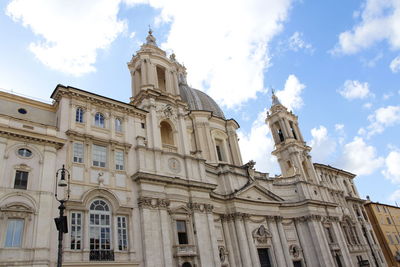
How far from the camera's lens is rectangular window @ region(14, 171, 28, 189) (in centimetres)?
1909

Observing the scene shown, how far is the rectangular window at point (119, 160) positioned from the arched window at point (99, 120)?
2.49m

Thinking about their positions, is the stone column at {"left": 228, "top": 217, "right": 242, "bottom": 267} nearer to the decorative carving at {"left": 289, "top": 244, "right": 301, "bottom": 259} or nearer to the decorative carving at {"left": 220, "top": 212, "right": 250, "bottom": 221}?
the decorative carving at {"left": 220, "top": 212, "right": 250, "bottom": 221}

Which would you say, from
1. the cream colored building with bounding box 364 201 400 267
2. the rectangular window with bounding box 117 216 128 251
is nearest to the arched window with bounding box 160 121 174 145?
the rectangular window with bounding box 117 216 128 251

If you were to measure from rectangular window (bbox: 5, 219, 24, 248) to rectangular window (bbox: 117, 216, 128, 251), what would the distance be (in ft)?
19.8

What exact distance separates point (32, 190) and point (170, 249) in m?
10.2

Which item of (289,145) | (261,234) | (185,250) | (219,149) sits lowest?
(185,250)

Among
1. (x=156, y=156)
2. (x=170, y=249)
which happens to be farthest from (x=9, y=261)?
(x=156, y=156)

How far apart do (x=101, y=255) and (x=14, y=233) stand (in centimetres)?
518

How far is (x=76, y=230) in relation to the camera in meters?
20.0

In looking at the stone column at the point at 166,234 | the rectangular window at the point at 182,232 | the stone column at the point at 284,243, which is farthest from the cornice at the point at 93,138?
the stone column at the point at 284,243

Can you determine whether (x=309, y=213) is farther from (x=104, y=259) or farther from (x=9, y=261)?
(x=9, y=261)

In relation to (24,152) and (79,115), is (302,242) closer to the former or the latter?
(79,115)

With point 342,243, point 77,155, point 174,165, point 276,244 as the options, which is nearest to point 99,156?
point 77,155

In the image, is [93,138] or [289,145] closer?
[93,138]
